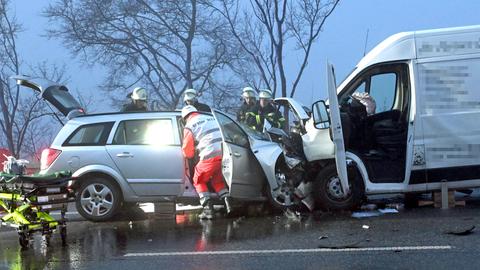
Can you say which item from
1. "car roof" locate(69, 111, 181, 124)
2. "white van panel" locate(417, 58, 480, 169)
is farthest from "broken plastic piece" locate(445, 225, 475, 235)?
"car roof" locate(69, 111, 181, 124)

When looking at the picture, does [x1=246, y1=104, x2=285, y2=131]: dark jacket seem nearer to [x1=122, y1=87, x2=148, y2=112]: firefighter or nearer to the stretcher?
[x1=122, y1=87, x2=148, y2=112]: firefighter

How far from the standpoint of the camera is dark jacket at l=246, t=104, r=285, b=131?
35.0 feet

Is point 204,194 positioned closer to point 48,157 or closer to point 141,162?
point 141,162

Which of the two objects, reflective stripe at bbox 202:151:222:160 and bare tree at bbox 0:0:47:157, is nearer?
reflective stripe at bbox 202:151:222:160

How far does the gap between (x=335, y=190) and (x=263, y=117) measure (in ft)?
8.22

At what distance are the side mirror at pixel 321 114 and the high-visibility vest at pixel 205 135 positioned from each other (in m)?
1.46

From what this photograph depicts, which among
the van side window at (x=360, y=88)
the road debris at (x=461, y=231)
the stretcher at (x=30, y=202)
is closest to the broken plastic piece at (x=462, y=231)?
the road debris at (x=461, y=231)

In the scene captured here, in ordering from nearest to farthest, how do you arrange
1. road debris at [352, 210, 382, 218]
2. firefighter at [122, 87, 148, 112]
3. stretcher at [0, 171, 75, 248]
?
stretcher at [0, 171, 75, 248] < road debris at [352, 210, 382, 218] < firefighter at [122, 87, 148, 112]

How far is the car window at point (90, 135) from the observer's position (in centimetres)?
934

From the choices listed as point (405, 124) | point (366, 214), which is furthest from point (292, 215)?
point (405, 124)

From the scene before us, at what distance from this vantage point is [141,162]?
909 centimetres

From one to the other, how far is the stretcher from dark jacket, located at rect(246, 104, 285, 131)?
4.22 metres

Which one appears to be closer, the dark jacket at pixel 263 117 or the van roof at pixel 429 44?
the van roof at pixel 429 44

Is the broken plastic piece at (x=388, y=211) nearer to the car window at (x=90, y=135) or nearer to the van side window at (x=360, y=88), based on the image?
the van side window at (x=360, y=88)
